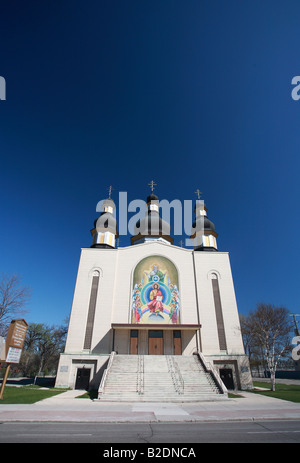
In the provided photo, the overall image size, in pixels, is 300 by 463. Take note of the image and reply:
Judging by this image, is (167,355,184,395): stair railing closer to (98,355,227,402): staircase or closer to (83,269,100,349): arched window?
(98,355,227,402): staircase

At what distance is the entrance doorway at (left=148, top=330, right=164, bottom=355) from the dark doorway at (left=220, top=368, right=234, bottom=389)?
6.21 metres

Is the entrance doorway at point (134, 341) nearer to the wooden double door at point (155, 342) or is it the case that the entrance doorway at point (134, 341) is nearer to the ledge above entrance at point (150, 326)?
the wooden double door at point (155, 342)

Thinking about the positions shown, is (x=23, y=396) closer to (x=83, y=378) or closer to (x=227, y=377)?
(x=83, y=378)

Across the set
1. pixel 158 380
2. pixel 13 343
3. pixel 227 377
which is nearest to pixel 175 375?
pixel 158 380

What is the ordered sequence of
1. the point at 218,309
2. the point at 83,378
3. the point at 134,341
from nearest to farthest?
the point at 83,378, the point at 134,341, the point at 218,309

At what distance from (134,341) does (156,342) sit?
2317mm

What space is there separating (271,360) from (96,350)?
56.4 ft

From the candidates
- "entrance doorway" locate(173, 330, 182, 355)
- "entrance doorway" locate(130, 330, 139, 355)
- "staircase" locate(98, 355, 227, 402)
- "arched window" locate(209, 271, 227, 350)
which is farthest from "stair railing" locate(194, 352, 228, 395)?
"entrance doorway" locate(130, 330, 139, 355)

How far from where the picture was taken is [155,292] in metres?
26.2

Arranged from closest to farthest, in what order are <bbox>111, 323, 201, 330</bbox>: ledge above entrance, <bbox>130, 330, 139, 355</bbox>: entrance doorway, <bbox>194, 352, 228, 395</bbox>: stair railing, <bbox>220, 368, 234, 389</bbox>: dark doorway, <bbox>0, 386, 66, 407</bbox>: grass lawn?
1. <bbox>0, 386, 66, 407</bbox>: grass lawn
2. <bbox>194, 352, 228, 395</bbox>: stair railing
3. <bbox>220, 368, 234, 389</bbox>: dark doorway
4. <bbox>111, 323, 201, 330</bbox>: ledge above entrance
5. <bbox>130, 330, 139, 355</bbox>: entrance doorway

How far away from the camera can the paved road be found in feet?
22.5
